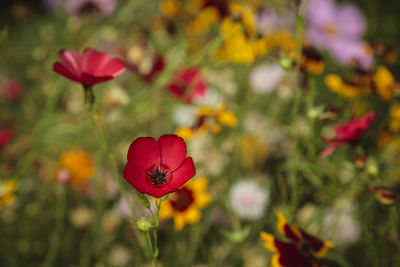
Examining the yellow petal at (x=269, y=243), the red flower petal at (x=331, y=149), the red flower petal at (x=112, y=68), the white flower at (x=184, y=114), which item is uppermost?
the red flower petal at (x=112, y=68)

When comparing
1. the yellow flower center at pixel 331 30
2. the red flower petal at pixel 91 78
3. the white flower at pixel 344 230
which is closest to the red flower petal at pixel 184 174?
Answer: the red flower petal at pixel 91 78

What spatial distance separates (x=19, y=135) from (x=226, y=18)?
0.63 m

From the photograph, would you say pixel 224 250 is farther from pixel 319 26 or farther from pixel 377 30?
pixel 377 30

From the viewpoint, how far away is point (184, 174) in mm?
358

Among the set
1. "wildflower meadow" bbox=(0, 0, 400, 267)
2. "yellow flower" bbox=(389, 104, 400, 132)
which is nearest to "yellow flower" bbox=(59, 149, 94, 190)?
"wildflower meadow" bbox=(0, 0, 400, 267)

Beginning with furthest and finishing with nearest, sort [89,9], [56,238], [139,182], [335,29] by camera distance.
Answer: [335,29], [89,9], [56,238], [139,182]

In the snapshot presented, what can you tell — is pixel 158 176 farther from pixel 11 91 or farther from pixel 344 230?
pixel 11 91

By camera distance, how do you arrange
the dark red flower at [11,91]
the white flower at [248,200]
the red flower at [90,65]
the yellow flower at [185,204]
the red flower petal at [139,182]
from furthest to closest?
the dark red flower at [11,91] < the white flower at [248,200] < the yellow flower at [185,204] < the red flower at [90,65] < the red flower petal at [139,182]

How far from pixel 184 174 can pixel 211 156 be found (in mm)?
395

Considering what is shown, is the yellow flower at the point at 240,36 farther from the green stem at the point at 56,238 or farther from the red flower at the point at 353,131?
the green stem at the point at 56,238

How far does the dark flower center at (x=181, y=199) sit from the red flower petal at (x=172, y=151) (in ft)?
0.51

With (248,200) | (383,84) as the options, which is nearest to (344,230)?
(248,200)

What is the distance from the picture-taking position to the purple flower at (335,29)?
3.30 ft

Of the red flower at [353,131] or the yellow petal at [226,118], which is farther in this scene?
the yellow petal at [226,118]
